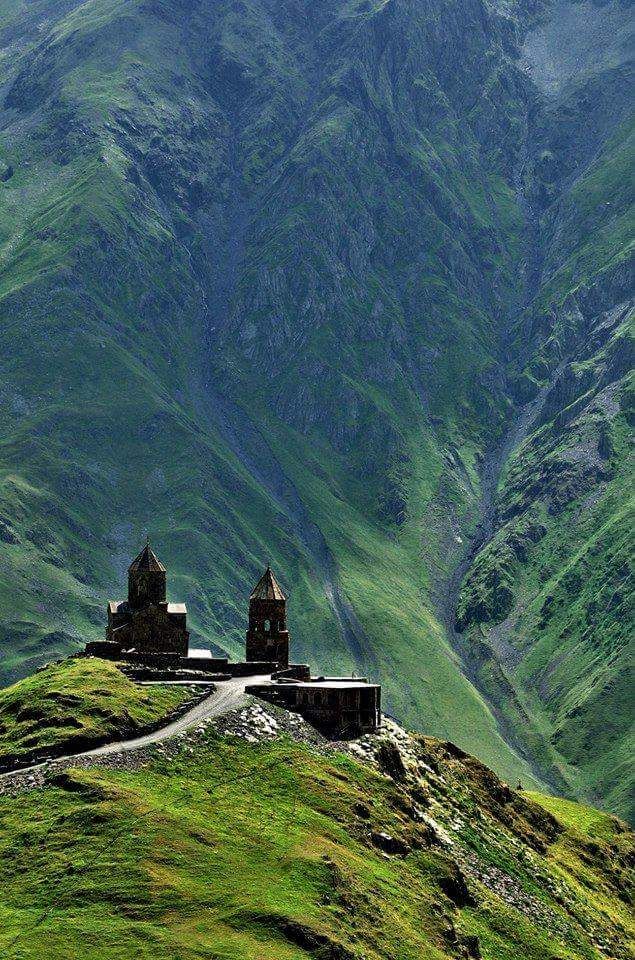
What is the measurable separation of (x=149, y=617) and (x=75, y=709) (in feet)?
132

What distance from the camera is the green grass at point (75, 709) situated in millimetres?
95125


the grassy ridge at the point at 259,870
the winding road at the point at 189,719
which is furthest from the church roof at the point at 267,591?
the grassy ridge at the point at 259,870

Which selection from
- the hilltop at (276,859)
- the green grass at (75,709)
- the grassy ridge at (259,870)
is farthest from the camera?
the green grass at (75,709)

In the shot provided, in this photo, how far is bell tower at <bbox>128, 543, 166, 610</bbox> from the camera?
458ft

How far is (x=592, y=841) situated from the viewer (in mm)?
146000

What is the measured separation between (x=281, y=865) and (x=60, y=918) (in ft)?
47.8

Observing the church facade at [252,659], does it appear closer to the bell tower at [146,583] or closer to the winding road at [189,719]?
the bell tower at [146,583]

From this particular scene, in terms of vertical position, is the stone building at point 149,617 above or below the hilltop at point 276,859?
above

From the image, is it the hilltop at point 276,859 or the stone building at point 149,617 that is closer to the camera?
the hilltop at point 276,859

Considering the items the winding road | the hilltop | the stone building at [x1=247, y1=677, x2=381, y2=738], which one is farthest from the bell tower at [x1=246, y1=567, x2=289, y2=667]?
the stone building at [x1=247, y1=677, x2=381, y2=738]

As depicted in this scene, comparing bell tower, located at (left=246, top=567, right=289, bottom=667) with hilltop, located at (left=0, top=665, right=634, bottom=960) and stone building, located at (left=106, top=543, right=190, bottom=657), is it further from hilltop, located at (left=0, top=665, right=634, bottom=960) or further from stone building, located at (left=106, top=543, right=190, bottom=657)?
hilltop, located at (left=0, top=665, right=634, bottom=960)

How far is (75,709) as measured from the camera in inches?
3893

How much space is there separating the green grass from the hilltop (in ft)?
7.84

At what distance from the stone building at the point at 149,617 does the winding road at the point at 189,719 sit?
18.5 metres
